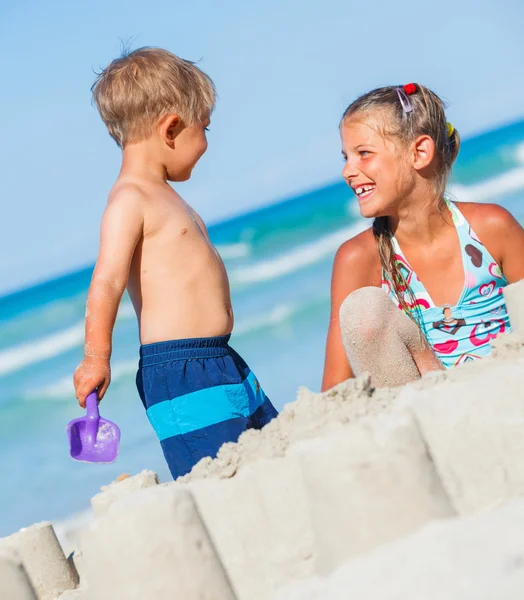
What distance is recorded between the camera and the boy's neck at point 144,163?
320cm

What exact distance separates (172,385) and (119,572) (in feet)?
4.26

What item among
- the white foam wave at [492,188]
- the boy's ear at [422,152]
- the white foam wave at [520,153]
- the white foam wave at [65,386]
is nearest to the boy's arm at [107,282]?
the boy's ear at [422,152]

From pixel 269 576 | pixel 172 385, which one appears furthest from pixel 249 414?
pixel 269 576

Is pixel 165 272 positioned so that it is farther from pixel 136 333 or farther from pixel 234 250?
pixel 234 250

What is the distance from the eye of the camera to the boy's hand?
264 centimetres

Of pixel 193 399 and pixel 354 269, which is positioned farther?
pixel 354 269

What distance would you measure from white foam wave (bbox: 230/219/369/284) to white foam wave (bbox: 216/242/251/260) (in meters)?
1.41

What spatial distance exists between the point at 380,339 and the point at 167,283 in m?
0.80

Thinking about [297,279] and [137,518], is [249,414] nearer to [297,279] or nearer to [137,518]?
[137,518]

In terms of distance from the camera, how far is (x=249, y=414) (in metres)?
2.97

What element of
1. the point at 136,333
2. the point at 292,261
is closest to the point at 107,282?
the point at 136,333

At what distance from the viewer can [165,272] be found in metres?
3.01

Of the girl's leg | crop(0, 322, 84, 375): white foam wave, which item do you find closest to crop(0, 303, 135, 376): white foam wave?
crop(0, 322, 84, 375): white foam wave

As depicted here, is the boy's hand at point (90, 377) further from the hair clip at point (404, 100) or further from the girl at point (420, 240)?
the hair clip at point (404, 100)
